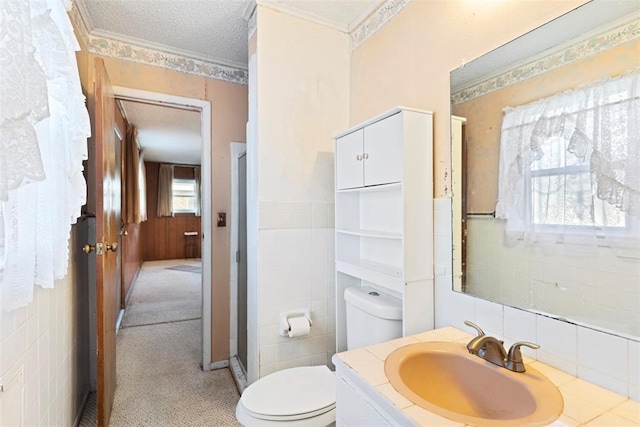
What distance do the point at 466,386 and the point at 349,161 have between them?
1090mm

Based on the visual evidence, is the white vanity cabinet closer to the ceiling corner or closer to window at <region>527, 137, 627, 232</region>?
window at <region>527, 137, 627, 232</region>

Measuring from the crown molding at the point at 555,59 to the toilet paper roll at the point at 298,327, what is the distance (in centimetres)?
131

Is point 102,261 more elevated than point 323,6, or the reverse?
point 323,6

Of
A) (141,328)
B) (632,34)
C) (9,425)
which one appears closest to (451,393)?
(632,34)

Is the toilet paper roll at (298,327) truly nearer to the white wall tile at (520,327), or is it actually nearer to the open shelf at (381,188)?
the open shelf at (381,188)

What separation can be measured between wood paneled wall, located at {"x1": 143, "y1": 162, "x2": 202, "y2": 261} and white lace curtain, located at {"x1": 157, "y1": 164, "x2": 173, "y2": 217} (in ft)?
0.36

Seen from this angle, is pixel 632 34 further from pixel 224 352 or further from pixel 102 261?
pixel 224 352

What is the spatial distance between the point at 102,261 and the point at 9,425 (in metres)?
0.81

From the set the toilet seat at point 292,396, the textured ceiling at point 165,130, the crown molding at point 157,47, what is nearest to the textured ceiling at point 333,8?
the crown molding at point 157,47

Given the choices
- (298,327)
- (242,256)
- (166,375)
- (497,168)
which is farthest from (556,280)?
(166,375)

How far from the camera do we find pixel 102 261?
162 centimetres

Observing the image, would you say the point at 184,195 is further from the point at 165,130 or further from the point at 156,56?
the point at 156,56

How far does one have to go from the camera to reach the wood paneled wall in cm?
711

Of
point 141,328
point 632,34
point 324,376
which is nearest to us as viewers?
point 632,34
